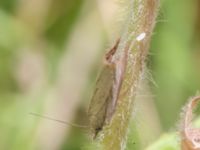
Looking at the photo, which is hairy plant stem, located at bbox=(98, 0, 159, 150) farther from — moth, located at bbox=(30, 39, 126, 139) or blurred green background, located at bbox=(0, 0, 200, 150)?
blurred green background, located at bbox=(0, 0, 200, 150)

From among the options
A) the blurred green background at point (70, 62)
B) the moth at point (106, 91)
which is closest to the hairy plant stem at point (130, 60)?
the moth at point (106, 91)

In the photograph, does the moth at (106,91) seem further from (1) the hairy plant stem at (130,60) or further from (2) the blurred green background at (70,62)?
(2) the blurred green background at (70,62)

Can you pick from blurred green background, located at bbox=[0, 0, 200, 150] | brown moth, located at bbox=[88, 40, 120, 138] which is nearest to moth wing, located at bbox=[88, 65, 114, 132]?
brown moth, located at bbox=[88, 40, 120, 138]

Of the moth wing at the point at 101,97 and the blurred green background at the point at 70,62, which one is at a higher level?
the moth wing at the point at 101,97

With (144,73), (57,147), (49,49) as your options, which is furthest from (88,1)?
(144,73)

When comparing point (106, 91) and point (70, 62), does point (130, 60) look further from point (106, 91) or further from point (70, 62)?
point (70, 62)

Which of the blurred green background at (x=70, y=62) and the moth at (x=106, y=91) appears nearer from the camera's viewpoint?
the moth at (x=106, y=91)
